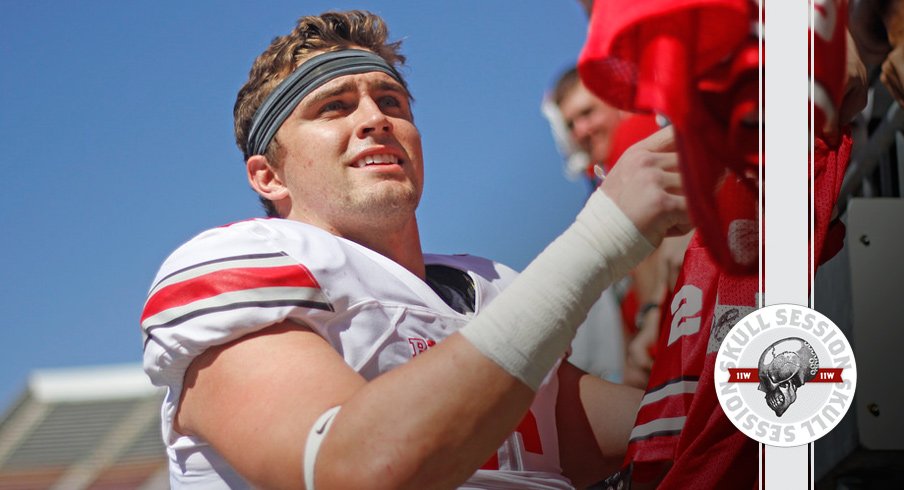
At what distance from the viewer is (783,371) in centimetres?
165

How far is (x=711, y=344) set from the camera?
5.58ft

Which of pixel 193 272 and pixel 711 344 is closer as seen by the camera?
pixel 193 272

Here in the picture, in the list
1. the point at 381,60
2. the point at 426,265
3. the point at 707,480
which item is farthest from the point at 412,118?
the point at 707,480

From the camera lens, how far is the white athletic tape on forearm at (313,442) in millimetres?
1418

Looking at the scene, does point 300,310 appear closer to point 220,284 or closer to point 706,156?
point 220,284

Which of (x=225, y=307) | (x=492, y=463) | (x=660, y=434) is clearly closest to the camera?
(x=225, y=307)

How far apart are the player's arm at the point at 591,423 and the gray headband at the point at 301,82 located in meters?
0.56

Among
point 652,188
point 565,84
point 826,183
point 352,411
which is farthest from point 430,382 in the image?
point 826,183

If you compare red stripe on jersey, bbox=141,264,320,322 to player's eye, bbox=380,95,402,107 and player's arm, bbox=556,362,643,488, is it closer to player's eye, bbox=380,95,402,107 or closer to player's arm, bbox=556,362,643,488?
player's eye, bbox=380,95,402,107

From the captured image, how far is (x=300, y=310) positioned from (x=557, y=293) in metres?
0.36

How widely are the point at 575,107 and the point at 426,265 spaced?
0.35m

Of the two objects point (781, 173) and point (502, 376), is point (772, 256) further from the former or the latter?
point (502, 376)

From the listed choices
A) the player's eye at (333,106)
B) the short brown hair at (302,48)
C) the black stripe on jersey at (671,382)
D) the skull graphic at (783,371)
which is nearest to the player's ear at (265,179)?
the short brown hair at (302,48)

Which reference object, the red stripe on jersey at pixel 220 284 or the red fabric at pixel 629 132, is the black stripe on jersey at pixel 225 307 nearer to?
the red stripe on jersey at pixel 220 284
